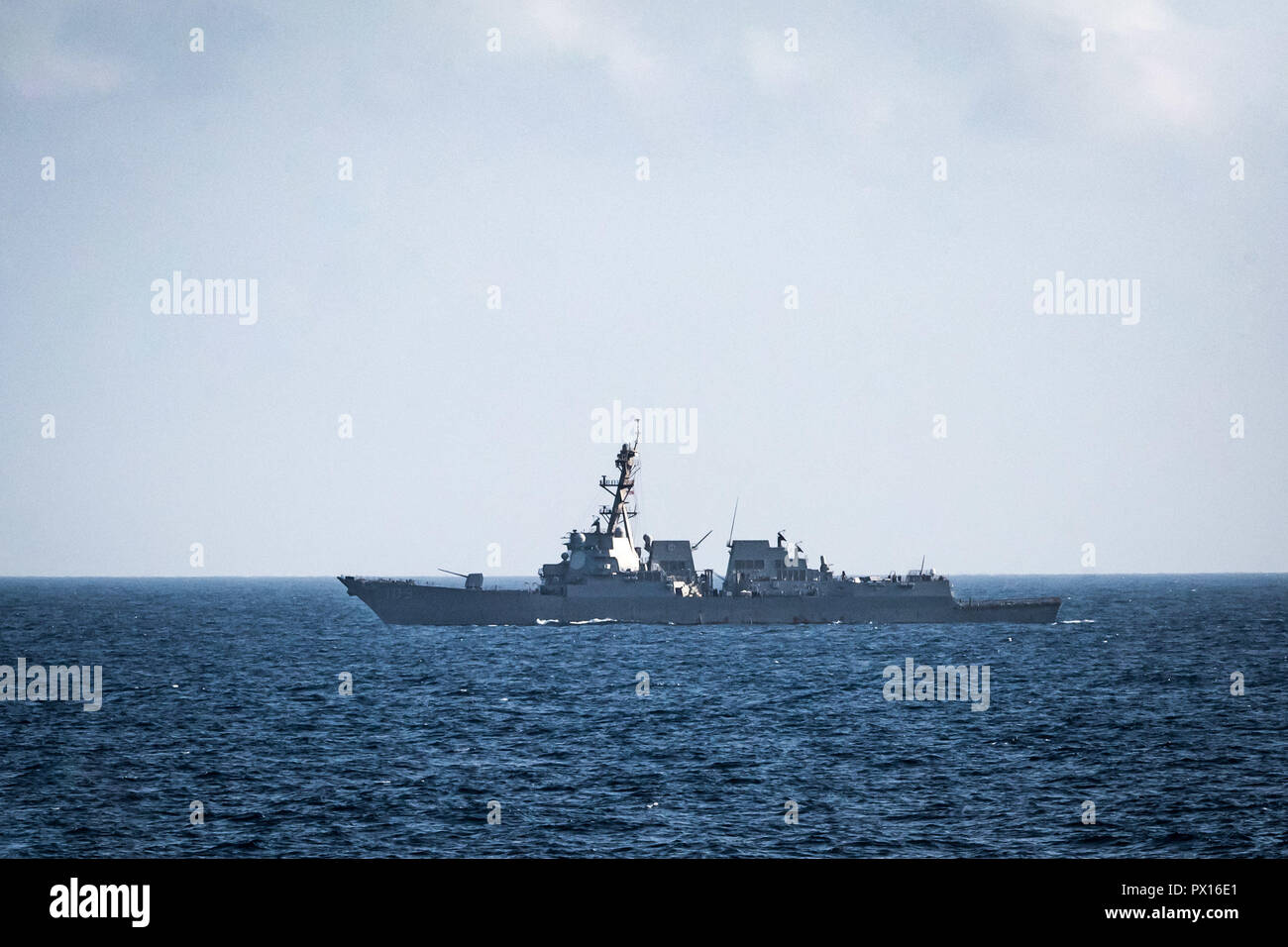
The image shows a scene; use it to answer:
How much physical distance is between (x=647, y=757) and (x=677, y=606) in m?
47.4

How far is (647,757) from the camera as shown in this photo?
34.0 metres

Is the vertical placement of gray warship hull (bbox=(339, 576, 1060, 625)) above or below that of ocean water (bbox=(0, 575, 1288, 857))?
above

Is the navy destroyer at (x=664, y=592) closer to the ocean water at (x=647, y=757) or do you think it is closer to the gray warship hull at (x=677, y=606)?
the gray warship hull at (x=677, y=606)

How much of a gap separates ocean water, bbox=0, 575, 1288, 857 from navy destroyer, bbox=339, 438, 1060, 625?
447 inches

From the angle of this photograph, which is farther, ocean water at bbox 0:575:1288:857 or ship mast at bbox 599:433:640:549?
ship mast at bbox 599:433:640:549

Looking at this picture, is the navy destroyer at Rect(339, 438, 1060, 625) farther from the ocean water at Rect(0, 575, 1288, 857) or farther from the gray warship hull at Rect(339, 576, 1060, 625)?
the ocean water at Rect(0, 575, 1288, 857)

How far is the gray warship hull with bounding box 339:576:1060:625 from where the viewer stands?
3159 inches

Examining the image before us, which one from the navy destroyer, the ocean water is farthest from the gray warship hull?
the ocean water

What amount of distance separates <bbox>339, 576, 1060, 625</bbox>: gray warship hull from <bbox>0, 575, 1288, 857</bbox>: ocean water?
11.2m
